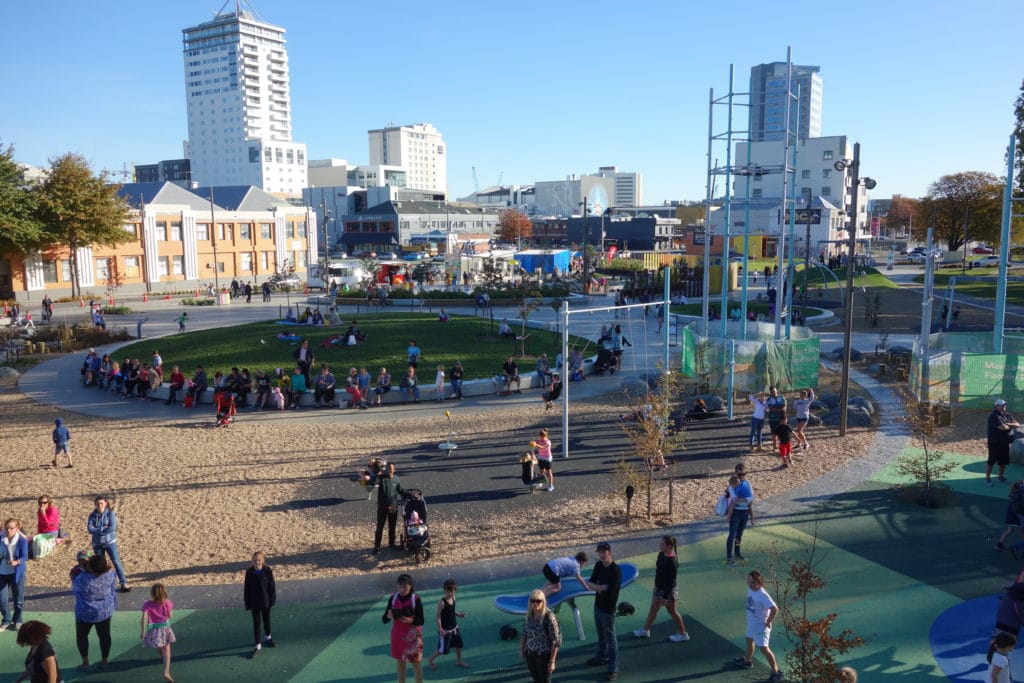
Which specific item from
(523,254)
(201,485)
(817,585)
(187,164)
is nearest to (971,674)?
(817,585)

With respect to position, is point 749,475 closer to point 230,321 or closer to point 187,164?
point 230,321

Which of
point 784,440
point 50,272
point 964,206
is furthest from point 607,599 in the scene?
point 964,206

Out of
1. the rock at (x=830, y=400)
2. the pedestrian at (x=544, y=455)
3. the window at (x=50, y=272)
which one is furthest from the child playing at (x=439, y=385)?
the window at (x=50, y=272)

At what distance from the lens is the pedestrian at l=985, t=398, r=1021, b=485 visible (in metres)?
15.1

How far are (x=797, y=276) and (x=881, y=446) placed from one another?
44052 millimetres

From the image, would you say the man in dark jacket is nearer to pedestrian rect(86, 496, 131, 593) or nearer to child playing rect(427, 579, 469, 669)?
child playing rect(427, 579, 469, 669)

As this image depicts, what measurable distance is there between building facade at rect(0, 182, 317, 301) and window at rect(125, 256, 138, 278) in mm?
60

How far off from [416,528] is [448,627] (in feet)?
10.0

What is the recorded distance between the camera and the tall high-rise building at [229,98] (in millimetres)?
178125

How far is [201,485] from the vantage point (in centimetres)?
1580

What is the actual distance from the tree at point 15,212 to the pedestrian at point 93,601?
43.3 m

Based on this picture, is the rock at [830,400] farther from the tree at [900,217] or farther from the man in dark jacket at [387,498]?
the tree at [900,217]

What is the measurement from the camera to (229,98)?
18138 centimetres

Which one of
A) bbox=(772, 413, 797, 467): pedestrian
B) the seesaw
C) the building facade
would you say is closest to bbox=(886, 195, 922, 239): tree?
the building facade
